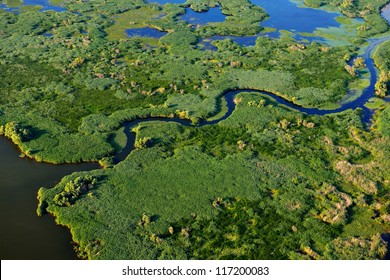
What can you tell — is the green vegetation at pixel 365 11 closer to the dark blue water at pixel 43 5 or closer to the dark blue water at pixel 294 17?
the dark blue water at pixel 294 17

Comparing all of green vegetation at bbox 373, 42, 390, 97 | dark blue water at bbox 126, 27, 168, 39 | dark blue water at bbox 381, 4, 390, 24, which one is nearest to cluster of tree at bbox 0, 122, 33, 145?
dark blue water at bbox 126, 27, 168, 39

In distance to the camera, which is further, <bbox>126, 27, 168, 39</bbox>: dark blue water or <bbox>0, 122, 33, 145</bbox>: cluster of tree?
<bbox>126, 27, 168, 39</bbox>: dark blue water

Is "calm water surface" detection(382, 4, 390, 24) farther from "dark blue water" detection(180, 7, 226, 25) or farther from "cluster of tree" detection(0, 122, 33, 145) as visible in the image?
"cluster of tree" detection(0, 122, 33, 145)

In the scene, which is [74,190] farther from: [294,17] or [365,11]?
[365,11]

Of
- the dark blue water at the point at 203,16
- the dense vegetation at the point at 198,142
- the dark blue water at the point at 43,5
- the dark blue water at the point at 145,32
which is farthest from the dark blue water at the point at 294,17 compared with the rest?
the dark blue water at the point at 43,5

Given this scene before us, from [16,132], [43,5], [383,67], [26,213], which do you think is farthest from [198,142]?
[43,5]
